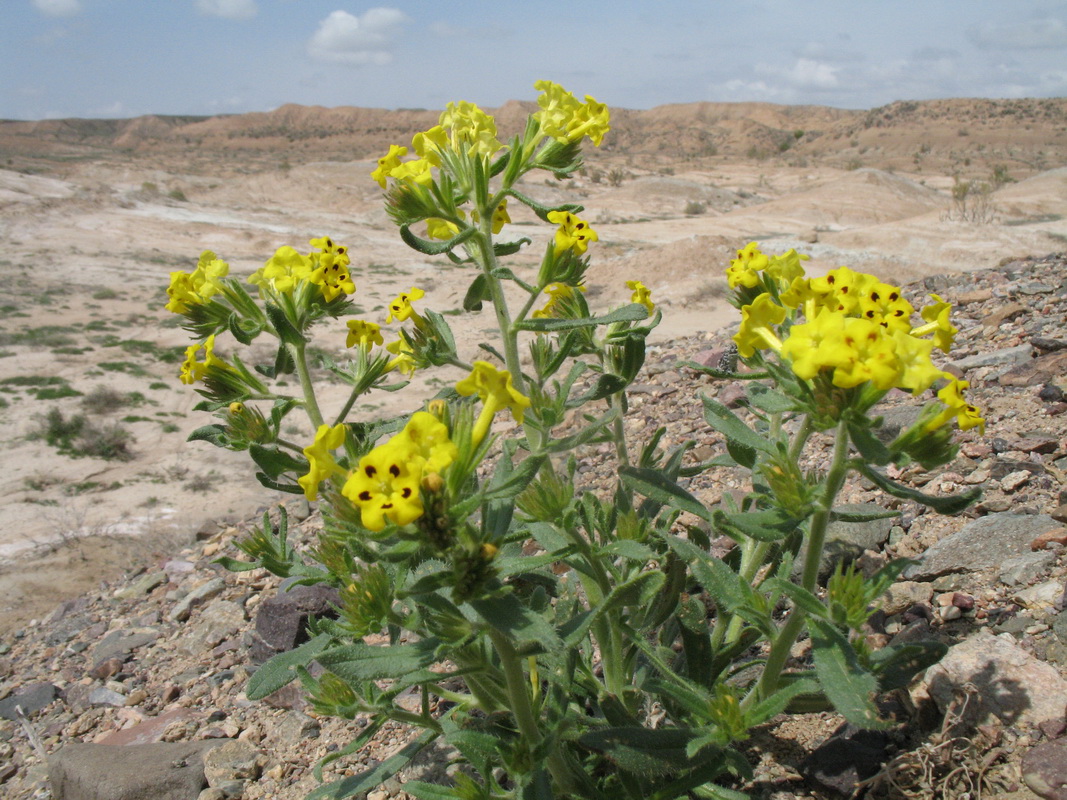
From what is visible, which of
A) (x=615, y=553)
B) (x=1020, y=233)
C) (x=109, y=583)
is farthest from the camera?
(x=1020, y=233)

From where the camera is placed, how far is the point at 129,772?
10.7 ft

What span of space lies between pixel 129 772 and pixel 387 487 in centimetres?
266

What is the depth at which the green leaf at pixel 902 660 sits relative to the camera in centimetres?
210

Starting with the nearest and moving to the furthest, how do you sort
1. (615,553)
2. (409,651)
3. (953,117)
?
(409,651) < (615,553) < (953,117)

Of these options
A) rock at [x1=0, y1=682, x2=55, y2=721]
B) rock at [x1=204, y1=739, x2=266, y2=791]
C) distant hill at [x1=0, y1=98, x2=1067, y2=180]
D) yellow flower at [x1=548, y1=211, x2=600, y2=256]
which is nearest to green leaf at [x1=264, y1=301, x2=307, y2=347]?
yellow flower at [x1=548, y1=211, x2=600, y2=256]

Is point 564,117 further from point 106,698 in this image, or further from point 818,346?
point 106,698

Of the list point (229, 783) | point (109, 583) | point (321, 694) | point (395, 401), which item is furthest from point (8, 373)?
point (321, 694)

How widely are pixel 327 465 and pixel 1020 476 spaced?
12.2 feet

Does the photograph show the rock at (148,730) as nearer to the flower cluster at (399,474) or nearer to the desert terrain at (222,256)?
the desert terrain at (222,256)

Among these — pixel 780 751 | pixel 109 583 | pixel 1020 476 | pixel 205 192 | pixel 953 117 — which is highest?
pixel 953 117

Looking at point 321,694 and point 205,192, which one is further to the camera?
point 205,192

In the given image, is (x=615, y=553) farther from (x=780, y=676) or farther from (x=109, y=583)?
(x=109, y=583)

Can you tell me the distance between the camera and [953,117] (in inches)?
2527

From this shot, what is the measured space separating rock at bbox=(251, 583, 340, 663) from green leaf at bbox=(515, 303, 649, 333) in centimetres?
233
